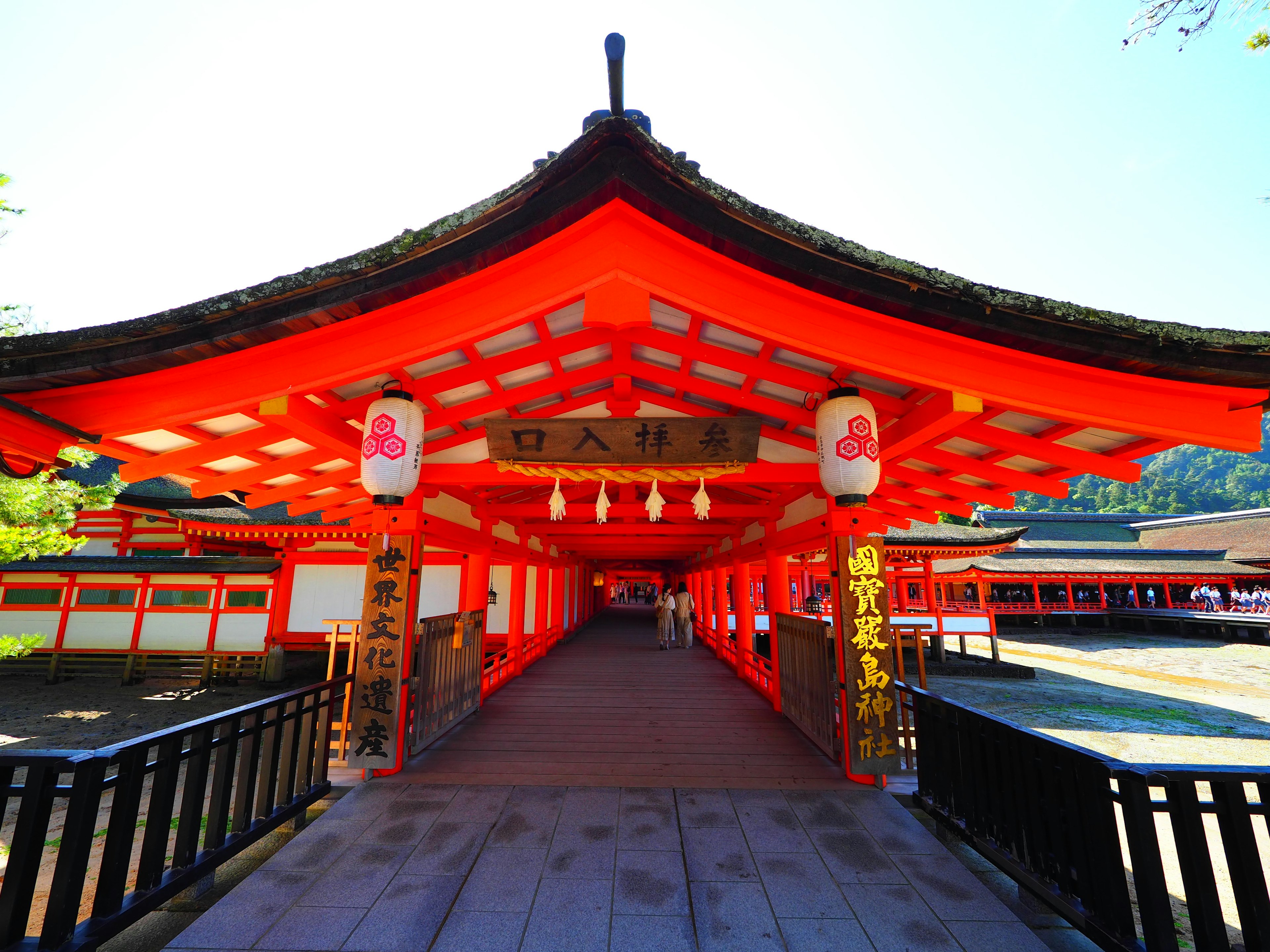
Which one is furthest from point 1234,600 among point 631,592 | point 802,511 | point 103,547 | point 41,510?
point 103,547

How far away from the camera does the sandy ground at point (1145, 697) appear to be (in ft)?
33.5

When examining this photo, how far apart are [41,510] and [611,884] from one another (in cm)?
1244

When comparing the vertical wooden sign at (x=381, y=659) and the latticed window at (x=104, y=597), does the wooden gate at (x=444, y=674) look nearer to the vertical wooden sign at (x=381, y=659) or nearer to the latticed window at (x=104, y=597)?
the vertical wooden sign at (x=381, y=659)

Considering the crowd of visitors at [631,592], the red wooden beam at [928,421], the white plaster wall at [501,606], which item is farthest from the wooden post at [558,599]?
the crowd of visitors at [631,592]

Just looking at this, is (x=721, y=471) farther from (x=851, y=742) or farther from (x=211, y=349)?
(x=211, y=349)

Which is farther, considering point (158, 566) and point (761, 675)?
point (158, 566)

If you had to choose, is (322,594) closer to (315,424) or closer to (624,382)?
(315,424)

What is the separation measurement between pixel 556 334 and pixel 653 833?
4.18 meters

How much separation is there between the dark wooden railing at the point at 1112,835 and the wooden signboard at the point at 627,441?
115 inches

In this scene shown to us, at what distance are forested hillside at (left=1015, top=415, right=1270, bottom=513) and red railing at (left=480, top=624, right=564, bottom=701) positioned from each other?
203ft

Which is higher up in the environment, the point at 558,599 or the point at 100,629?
the point at 558,599

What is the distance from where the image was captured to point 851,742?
16.0ft

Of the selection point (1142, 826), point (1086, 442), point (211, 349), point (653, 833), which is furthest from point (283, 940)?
point (1086, 442)

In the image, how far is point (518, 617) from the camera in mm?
11070
